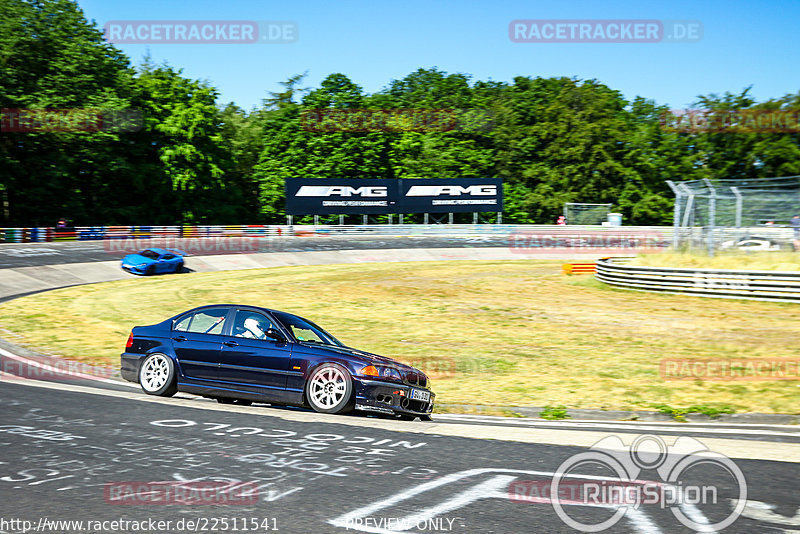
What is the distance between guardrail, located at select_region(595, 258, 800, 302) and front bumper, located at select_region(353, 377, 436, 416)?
16870mm

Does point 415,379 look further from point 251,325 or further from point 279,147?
point 279,147

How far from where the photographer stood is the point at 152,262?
33969mm

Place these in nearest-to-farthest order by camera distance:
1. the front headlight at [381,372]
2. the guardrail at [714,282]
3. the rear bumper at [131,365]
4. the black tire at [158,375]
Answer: the front headlight at [381,372], the black tire at [158,375], the rear bumper at [131,365], the guardrail at [714,282]

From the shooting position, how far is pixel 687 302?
75.8ft

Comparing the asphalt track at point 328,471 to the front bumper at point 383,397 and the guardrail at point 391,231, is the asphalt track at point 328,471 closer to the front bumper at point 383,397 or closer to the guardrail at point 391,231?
the front bumper at point 383,397

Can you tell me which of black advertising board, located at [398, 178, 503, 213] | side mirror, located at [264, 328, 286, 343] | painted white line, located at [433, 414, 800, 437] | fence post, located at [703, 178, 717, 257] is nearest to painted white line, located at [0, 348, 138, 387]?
side mirror, located at [264, 328, 286, 343]

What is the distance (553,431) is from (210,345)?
4.74 m

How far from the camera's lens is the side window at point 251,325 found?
33.7ft
